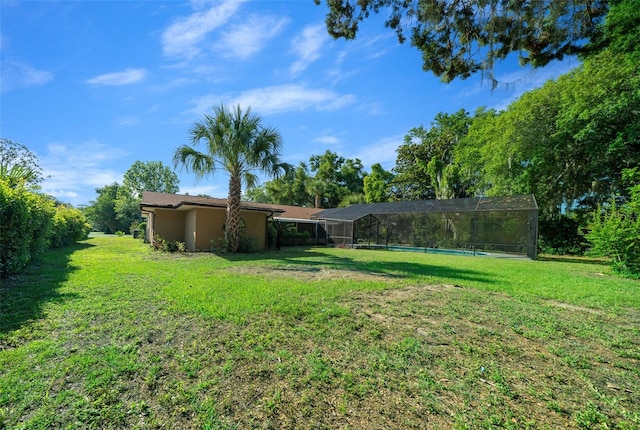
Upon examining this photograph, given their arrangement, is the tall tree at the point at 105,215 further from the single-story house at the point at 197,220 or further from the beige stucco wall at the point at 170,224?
the beige stucco wall at the point at 170,224

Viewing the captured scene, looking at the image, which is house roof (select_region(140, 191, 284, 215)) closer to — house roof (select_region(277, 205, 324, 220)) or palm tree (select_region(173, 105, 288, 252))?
palm tree (select_region(173, 105, 288, 252))

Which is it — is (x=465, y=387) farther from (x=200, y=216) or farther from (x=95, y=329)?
(x=200, y=216)

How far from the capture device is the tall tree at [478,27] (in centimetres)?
543

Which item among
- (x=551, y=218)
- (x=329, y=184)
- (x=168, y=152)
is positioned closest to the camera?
(x=168, y=152)

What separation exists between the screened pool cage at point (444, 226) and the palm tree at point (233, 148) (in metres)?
8.29

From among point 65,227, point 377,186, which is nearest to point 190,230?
point 65,227

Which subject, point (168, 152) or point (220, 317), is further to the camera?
point (168, 152)

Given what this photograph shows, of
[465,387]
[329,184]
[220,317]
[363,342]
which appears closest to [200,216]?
[220,317]

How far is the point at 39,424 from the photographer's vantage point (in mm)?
1863

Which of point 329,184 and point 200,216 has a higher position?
point 329,184

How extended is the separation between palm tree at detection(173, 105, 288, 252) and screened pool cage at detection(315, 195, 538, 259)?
8.29 m

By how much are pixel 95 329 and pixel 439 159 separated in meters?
27.1

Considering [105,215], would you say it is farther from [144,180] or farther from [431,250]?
[431,250]

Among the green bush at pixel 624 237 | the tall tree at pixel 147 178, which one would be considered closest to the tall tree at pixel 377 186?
the green bush at pixel 624 237
